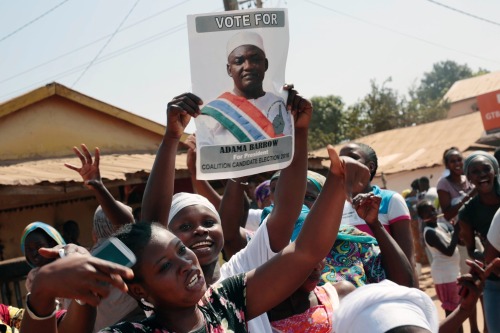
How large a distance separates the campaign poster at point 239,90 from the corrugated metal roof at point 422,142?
21.0 meters

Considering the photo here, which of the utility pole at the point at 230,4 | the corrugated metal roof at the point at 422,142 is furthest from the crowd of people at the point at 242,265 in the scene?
the corrugated metal roof at the point at 422,142

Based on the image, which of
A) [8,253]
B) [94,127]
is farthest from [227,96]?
[94,127]

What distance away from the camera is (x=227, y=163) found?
3.12 meters

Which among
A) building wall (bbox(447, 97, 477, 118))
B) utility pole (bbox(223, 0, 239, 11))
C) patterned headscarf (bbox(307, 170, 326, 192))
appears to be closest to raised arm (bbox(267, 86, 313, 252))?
patterned headscarf (bbox(307, 170, 326, 192))

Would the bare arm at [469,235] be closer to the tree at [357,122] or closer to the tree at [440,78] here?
the tree at [357,122]

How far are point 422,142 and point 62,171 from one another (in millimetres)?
22951

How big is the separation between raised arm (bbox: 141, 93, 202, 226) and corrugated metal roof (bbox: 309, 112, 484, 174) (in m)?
21.2

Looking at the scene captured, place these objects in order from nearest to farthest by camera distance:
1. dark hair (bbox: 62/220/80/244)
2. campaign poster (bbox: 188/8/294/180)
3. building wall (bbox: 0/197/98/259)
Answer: campaign poster (bbox: 188/8/294/180) → dark hair (bbox: 62/220/80/244) → building wall (bbox: 0/197/98/259)

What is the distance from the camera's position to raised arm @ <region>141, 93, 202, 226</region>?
2963mm

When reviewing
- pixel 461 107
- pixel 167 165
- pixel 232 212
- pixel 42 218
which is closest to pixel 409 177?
pixel 42 218

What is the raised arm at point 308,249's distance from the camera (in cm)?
254

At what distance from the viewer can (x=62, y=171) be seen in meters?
9.02

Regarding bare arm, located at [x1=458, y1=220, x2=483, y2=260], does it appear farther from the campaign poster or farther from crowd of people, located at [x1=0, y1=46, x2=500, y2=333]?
the campaign poster

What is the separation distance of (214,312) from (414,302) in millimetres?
687
